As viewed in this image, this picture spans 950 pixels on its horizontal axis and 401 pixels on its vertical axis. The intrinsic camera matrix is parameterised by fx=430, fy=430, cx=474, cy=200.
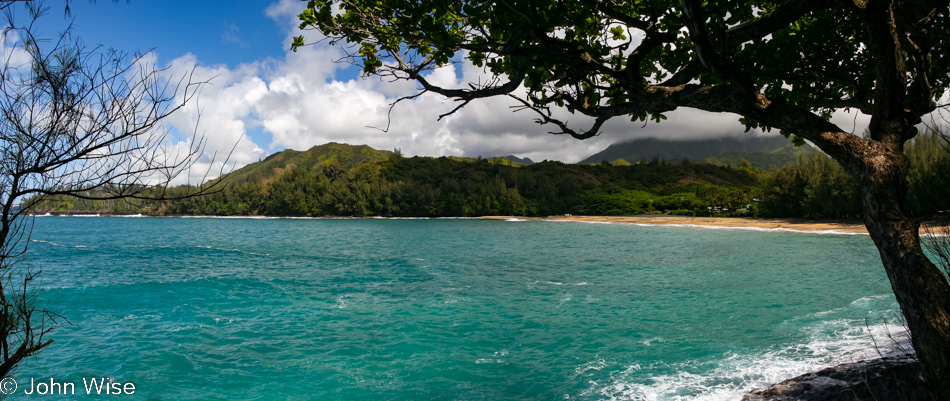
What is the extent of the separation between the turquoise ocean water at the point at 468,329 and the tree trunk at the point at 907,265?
9.19ft

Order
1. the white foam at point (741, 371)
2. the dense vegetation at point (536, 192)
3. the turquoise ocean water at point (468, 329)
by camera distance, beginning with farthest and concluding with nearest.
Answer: the dense vegetation at point (536, 192) < the turquoise ocean water at point (468, 329) < the white foam at point (741, 371)

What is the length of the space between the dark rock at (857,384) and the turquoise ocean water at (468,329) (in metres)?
0.56

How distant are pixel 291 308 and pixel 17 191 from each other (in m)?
13.1

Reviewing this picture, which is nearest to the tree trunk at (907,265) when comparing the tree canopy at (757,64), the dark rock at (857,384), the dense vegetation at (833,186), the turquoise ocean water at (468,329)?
the tree canopy at (757,64)

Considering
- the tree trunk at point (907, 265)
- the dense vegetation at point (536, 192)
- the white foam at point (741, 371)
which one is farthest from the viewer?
the dense vegetation at point (536, 192)

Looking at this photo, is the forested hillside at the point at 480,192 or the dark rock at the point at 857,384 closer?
the dark rock at the point at 857,384

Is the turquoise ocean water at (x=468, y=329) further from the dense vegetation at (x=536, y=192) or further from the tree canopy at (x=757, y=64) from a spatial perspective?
the dense vegetation at (x=536, y=192)

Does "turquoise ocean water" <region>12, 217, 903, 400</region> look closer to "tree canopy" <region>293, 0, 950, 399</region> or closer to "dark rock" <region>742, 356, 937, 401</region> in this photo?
"dark rock" <region>742, 356, 937, 401</region>

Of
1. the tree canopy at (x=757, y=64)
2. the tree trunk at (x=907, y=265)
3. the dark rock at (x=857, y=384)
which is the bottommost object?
the dark rock at (x=857, y=384)

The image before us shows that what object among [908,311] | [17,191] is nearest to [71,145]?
[17,191]

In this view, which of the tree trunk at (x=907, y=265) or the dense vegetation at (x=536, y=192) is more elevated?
the dense vegetation at (x=536, y=192)

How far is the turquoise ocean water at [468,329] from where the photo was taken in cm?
880

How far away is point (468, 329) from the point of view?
41.8ft

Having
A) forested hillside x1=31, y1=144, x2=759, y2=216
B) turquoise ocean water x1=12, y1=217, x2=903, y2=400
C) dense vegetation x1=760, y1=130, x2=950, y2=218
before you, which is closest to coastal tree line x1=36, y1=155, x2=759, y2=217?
forested hillside x1=31, y1=144, x2=759, y2=216
